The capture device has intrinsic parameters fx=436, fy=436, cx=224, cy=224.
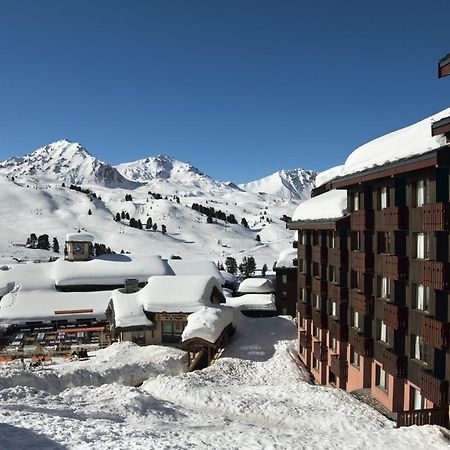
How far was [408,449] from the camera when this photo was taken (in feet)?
47.9

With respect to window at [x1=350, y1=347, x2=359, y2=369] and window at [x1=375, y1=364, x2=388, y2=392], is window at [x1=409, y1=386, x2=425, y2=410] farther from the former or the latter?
window at [x1=350, y1=347, x2=359, y2=369]

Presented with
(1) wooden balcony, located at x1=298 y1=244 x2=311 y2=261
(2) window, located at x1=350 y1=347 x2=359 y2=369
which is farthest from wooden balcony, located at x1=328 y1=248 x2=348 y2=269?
(1) wooden balcony, located at x1=298 y1=244 x2=311 y2=261

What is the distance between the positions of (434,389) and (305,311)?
16572 mm

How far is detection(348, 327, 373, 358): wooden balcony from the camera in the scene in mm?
21328

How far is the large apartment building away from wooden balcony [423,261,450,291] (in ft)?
0.12

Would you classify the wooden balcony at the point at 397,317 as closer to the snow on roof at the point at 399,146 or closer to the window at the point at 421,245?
the window at the point at 421,245

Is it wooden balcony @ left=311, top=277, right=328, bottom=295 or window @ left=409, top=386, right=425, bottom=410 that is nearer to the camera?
window @ left=409, top=386, right=425, bottom=410

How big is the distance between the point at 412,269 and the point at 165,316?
26.3 m

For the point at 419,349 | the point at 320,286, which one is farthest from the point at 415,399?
the point at 320,286

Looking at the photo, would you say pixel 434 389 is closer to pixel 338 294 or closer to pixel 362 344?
pixel 362 344

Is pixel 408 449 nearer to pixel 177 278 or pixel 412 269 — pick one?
pixel 412 269

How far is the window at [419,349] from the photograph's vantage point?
56.1ft

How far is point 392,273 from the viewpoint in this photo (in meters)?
18.5

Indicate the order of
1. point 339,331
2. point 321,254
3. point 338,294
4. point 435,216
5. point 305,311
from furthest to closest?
point 305,311 → point 321,254 → point 338,294 → point 339,331 → point 435,216
